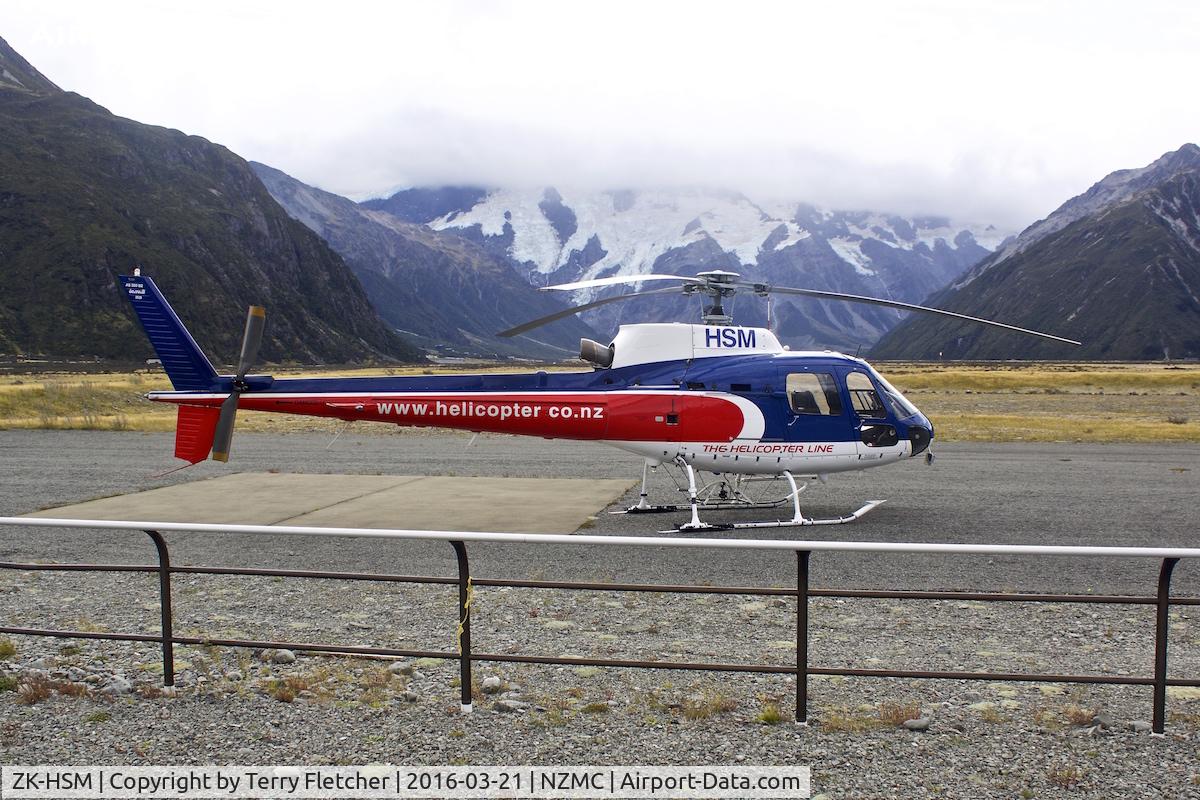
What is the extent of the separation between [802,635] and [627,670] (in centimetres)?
231

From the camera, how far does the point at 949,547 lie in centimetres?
636

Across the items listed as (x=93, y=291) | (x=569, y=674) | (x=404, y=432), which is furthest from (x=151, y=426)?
(x=93, y=291)

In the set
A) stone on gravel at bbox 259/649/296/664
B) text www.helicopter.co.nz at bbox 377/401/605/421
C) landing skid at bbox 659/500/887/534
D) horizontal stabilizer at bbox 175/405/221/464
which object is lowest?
stone on gravel at bbox 259/649/296/664

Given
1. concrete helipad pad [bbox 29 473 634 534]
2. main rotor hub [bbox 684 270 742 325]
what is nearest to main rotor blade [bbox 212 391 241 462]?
concrete helipad pad [bbox 29 473 634 534]

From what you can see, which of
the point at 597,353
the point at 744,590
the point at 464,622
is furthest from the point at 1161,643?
the point at 597,353

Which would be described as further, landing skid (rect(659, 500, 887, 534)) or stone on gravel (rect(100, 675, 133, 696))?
landing skid (rect(659, 500, 887, 534))

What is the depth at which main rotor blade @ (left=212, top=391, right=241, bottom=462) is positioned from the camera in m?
15.0

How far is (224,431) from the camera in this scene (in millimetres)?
15109

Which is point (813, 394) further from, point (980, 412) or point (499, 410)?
point (980, 412)

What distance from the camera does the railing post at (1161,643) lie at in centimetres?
648

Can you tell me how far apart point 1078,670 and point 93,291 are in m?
178

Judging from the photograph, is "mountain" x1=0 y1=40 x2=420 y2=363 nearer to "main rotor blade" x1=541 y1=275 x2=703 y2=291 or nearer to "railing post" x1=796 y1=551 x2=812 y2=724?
"main rotor blade" x1=541 y1=275 x2=703 y2=291
